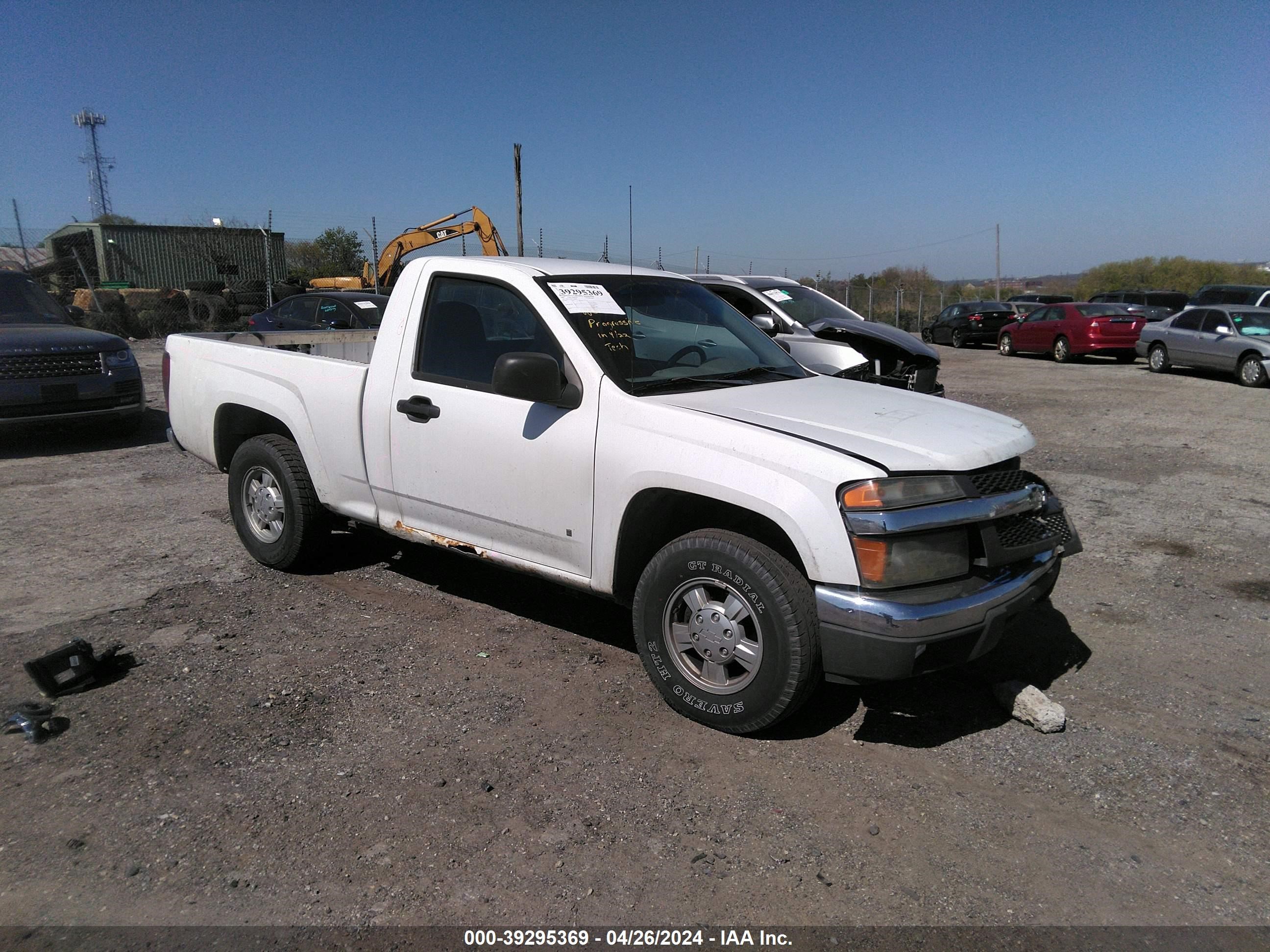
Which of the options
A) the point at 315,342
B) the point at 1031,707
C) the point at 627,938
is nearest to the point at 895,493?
the point at 1031,707

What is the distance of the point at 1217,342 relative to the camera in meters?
16.7

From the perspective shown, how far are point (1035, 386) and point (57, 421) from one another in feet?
50.2

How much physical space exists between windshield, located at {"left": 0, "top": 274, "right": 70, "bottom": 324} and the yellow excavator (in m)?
9.35

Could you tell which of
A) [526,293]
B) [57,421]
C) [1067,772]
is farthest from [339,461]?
[57,421]

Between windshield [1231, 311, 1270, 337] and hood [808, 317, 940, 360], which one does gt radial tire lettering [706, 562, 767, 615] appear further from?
windshield [1231, 311, 1270, 337]

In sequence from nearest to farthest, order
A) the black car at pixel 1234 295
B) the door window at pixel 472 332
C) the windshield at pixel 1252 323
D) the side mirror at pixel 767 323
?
the door window at pixel 472 332, the side mirror at pixel 767 323, the windshield at pixel 1252 323, the black car at pixel 1234 295

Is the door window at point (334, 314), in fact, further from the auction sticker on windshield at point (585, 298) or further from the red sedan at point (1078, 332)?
the red sedan at point (1078, 332)

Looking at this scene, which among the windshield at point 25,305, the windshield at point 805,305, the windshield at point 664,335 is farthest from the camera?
the windshield at point 805,305

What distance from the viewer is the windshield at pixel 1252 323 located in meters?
16.1

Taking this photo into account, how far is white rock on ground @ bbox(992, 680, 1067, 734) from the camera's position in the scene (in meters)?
3.69

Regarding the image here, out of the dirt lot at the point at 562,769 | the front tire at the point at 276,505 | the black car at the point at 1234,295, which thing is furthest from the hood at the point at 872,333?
the black car at the point at 1234,295

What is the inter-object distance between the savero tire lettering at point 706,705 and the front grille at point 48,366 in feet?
27.5

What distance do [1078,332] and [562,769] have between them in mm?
21277

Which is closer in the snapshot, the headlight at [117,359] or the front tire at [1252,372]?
the headlight at [117,359]
